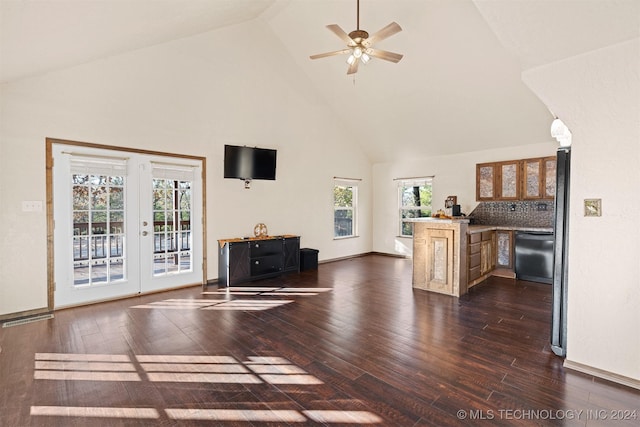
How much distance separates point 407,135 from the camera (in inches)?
268

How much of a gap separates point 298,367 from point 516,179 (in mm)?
5540

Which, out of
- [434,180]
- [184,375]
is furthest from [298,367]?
[434,180]

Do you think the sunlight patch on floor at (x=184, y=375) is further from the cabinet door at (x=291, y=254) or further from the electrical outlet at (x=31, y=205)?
the cabinet door at (x=291, y=254)

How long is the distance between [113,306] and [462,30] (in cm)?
600

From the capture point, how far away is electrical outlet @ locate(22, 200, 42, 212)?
3.55 m

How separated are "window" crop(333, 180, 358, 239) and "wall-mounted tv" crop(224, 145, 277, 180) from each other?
210 centimetres

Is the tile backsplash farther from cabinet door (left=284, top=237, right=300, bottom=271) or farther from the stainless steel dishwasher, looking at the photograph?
cabinet door (left=284, top=237, right=300, bottom=271)

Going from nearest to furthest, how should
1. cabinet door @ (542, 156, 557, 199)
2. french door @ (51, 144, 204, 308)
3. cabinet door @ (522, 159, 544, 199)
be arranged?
french door @ (51, 144, 204, 308) → cabinet door @ (542, 156, 557, 199) → cabinet door @ (522, 159, 544, 199)

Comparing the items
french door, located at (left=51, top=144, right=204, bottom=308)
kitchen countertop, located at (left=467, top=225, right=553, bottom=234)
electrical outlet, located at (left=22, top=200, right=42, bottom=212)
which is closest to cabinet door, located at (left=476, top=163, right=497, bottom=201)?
kitchen countertop, located at (left=467, top=225, right=553, bottom=234)

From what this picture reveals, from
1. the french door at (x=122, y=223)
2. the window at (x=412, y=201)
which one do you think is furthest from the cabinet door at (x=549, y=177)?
the french door at (x=122, y=223)

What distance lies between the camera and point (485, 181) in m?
6.36

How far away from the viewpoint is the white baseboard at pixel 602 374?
2.21 m

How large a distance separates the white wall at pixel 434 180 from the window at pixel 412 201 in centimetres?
13

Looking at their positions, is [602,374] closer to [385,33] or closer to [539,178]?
[385,33]
